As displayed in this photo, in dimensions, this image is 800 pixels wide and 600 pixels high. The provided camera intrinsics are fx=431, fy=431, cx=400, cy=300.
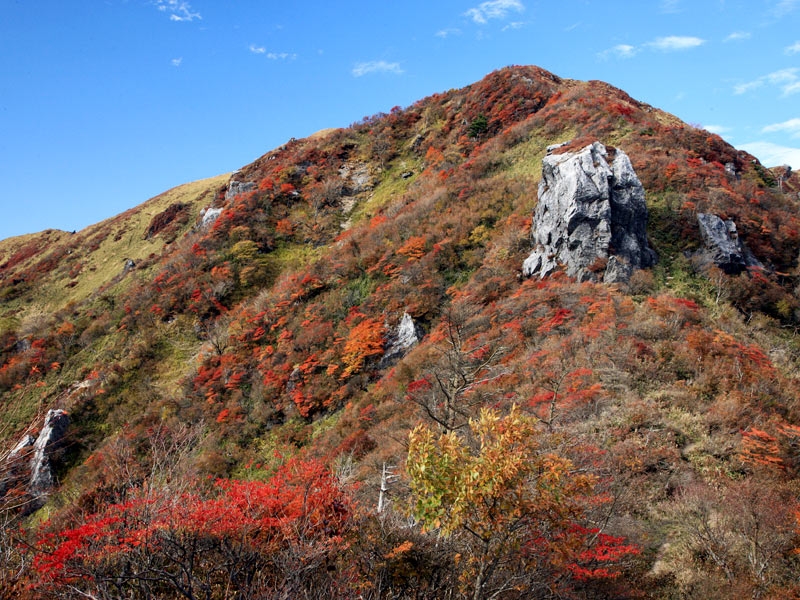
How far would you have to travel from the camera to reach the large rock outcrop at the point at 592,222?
22188mm

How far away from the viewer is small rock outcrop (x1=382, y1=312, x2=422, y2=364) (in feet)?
80.8

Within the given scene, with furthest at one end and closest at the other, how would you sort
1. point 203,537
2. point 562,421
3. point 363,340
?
point 363,340 < point 562,421 < point 203,537

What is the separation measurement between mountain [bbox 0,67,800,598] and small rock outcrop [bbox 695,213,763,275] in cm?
17

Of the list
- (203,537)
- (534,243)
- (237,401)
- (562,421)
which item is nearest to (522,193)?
(534,243)

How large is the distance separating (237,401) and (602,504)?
21.9 meters

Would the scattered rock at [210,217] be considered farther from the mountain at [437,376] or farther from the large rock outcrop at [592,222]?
the large rock outcrop at [592,222]

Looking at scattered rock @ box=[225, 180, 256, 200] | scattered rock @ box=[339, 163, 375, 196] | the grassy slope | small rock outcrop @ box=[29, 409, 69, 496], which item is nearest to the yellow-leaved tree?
small rock outcrop @ box=[29, 409, 69, 496]

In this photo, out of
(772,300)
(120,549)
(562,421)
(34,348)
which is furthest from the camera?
(34,348)

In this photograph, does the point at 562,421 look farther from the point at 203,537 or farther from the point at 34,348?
the point at 34,348

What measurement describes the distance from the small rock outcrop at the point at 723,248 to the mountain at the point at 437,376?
0.17 metres

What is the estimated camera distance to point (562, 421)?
14.2 metres

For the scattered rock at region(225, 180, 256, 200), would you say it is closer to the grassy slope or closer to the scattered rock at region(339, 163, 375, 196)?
the grassy slope

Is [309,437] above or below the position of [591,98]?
below

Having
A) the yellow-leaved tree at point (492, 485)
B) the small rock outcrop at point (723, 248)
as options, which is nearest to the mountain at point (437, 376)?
the yellow-leaved tree at point (492, 485)
